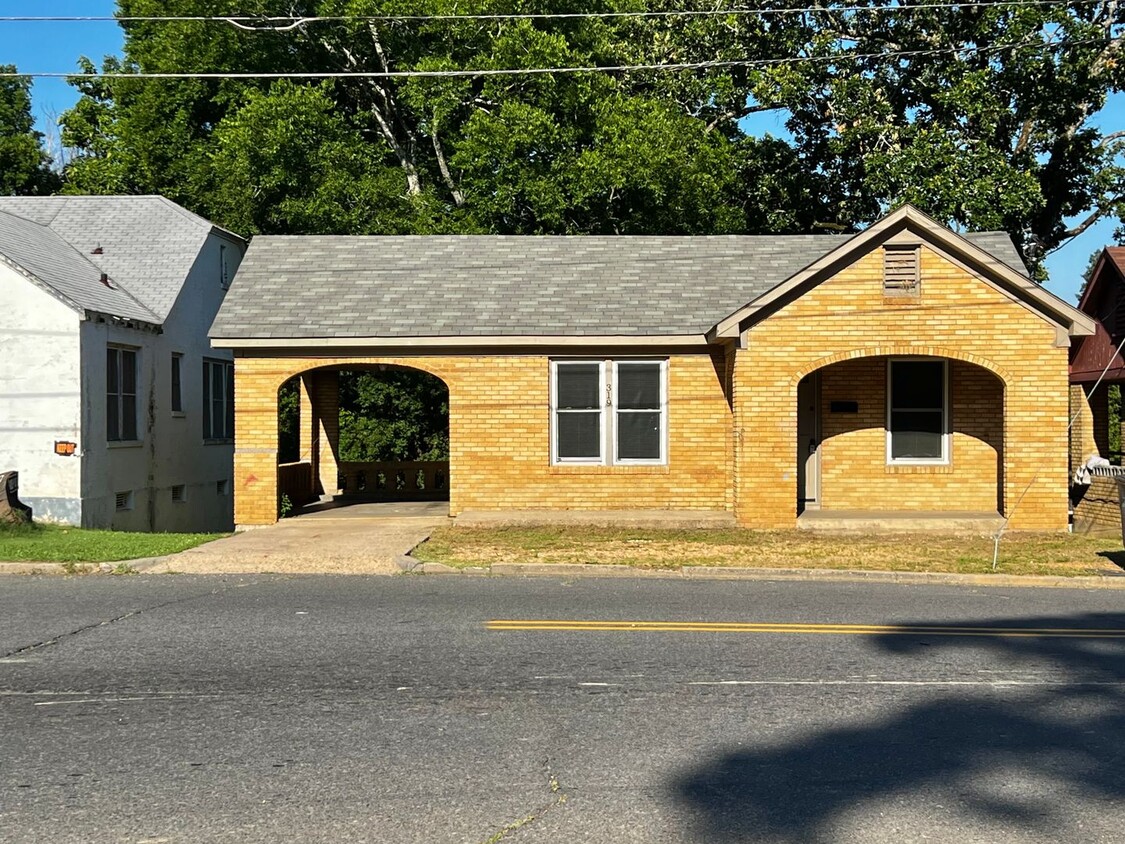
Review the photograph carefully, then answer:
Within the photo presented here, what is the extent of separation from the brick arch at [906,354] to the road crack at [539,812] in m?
12.6

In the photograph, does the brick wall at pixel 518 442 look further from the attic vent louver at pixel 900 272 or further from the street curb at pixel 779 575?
the street curb at pixel 779 575

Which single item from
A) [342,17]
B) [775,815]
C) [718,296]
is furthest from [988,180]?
[775,815]

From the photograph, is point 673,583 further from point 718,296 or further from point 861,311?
point 718,296

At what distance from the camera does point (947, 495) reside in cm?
1930

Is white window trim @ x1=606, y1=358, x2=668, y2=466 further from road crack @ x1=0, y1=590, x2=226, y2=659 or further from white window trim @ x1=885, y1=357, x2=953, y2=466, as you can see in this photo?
road crack @ x1=0, y1=590, x2=226, y2=659

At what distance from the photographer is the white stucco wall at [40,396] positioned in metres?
19.3

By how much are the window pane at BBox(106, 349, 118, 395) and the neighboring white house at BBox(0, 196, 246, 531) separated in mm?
32

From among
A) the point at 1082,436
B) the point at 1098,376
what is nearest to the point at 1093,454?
the point at 1082,436

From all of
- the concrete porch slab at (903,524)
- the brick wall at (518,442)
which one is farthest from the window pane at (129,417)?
the concrete porch slab at (903,524)

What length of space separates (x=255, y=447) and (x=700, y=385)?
22.9ft

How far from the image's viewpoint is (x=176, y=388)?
2416 centimetres

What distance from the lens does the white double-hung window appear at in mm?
19391

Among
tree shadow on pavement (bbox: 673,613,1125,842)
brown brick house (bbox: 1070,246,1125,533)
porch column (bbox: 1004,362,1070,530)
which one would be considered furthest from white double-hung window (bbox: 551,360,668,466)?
tree shadow on pavement (bbox: 673,613,1125,842)

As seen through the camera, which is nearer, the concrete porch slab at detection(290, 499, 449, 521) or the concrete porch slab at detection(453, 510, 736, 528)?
the concrete porch slab at detection(453, 510, 736, 528)
